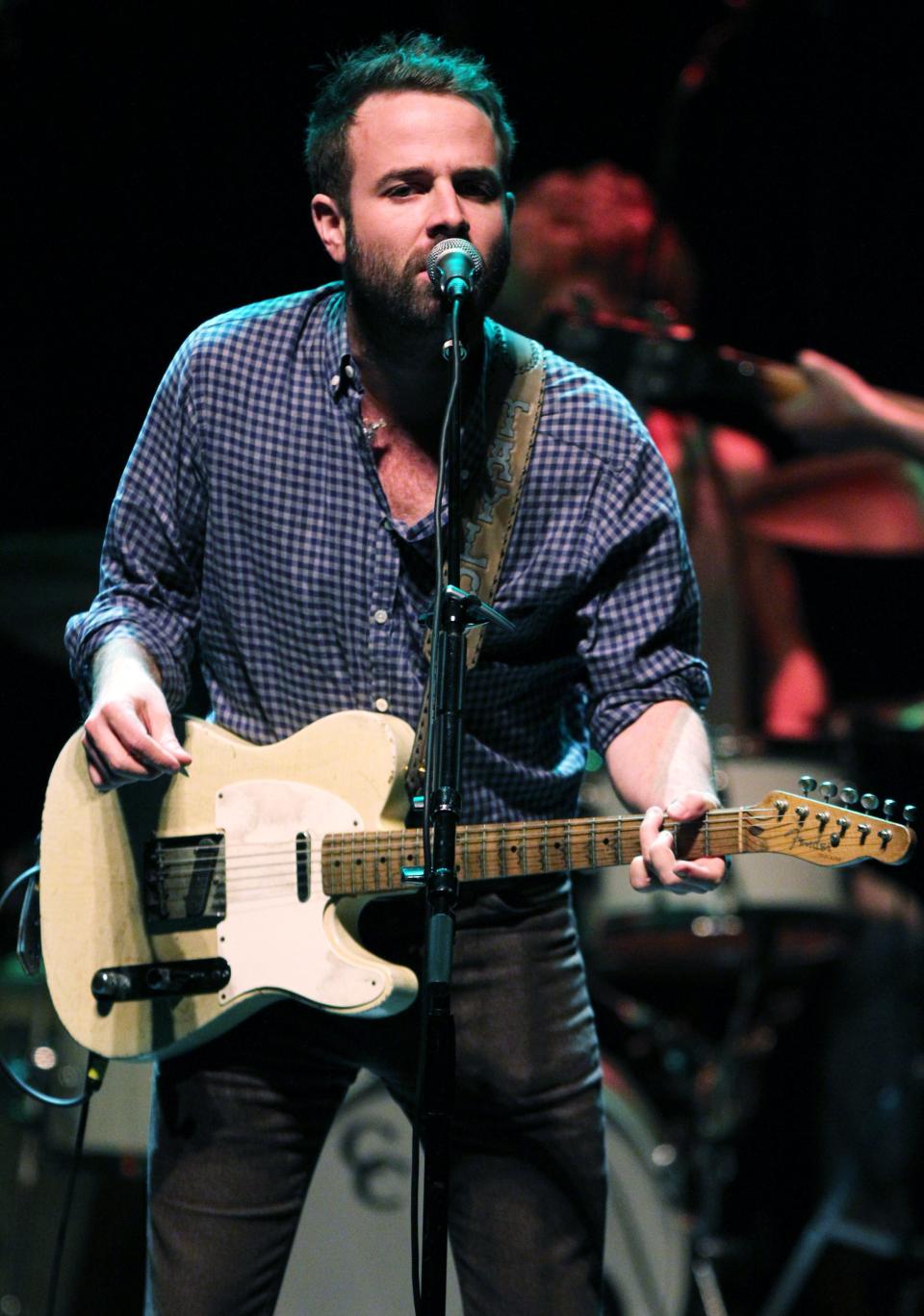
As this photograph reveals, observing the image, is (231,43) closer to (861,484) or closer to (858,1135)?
(861,484)

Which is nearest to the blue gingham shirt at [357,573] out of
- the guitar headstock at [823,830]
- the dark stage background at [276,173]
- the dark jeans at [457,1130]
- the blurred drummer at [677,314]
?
the dark jeans at [457,1130]

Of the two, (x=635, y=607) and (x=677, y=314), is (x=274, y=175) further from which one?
(x=635, y=607)

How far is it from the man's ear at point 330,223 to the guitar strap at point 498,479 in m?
A: 0.30

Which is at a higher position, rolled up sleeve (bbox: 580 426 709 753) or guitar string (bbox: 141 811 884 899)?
rolled up sleeve (bbox: 580 426 709 753)

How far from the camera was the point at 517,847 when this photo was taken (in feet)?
7.71

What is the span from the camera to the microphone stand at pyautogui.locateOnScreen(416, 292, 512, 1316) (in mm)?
2016

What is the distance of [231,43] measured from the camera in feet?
17.1

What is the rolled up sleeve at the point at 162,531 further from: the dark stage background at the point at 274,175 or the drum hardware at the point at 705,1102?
the drum hardware at the point at 705,1102

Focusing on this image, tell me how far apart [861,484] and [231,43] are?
245cm

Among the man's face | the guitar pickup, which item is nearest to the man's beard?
the man's face

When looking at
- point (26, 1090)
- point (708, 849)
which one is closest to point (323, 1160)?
point (26, 1090)

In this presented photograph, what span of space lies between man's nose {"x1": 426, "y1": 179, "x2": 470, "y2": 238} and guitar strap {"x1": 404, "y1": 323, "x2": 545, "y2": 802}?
9.6 inches

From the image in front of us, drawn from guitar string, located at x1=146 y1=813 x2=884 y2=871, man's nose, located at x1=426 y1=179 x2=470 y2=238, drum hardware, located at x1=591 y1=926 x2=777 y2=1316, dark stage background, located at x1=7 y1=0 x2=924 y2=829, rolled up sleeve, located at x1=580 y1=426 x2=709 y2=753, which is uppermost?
dark stage background, located at x1=7 y1=0 x2=924 y2=829

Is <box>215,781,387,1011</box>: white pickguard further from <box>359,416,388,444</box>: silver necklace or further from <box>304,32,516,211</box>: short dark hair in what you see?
<box>304,32,516,211</box>: short dark hair
